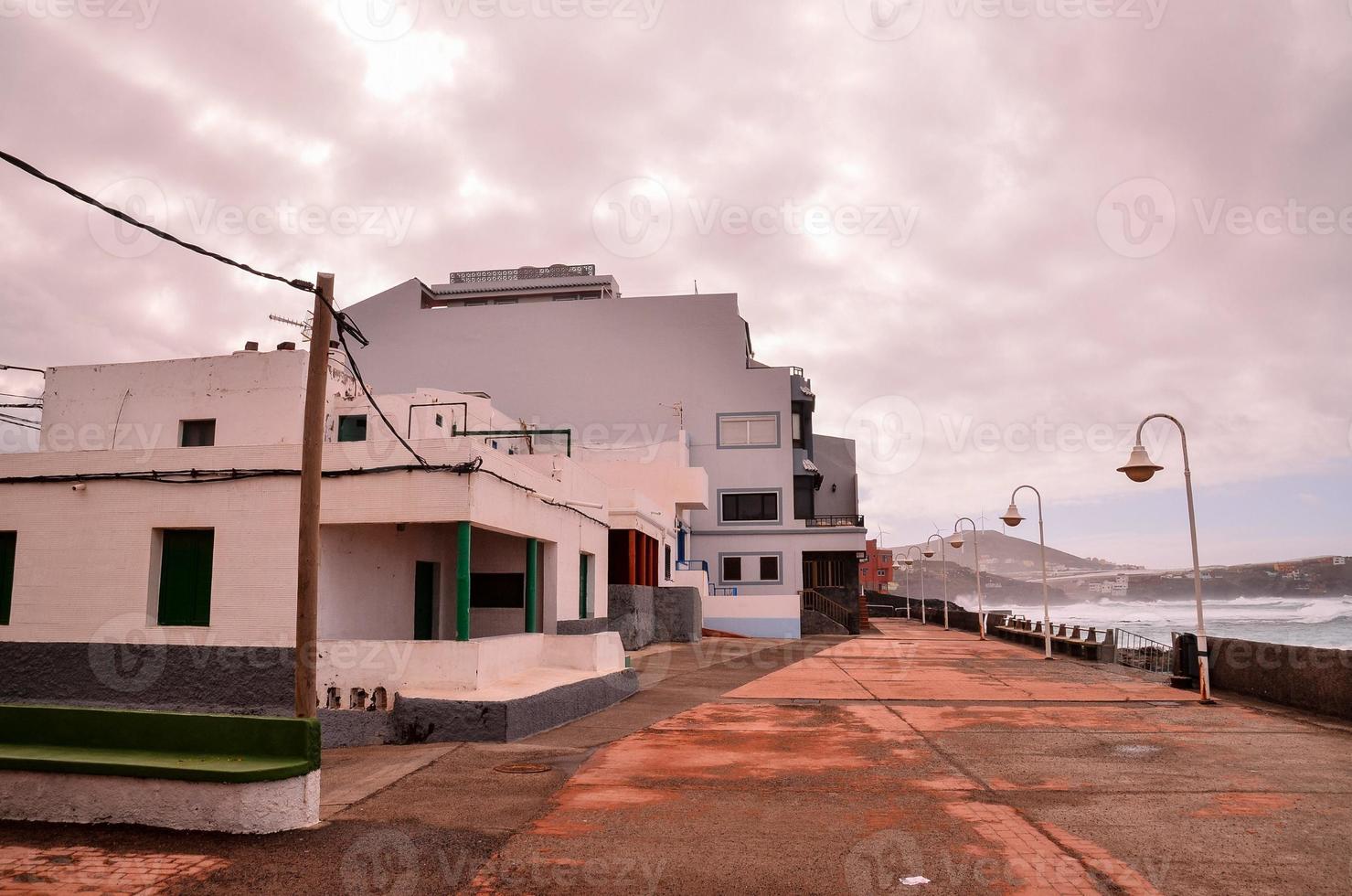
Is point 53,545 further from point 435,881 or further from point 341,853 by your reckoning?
point 435,881

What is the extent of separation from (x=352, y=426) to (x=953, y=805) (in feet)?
52.4

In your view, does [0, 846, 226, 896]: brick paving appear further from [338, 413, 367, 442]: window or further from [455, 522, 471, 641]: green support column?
[338, 413, 367, 442]: window

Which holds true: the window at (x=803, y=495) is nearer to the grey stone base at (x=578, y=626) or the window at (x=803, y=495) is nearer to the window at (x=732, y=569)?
the window at (x=732, y=569)

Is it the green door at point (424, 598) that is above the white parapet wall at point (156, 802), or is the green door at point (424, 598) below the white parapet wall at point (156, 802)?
above

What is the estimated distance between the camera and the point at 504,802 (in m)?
8.68

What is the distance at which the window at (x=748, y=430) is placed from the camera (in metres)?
45.3

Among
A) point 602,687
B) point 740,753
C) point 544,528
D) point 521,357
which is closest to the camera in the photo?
point 740,753

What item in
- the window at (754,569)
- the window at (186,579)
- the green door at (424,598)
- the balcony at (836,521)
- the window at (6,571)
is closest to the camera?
the window at (186,579)

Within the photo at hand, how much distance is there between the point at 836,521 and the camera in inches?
1937

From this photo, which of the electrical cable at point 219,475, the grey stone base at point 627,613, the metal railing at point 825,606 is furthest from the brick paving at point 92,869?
the metal railing at point 825,606

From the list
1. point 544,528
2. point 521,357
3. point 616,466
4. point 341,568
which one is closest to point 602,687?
point 544,528

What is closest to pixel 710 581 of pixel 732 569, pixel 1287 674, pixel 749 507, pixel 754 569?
pixel 732 569

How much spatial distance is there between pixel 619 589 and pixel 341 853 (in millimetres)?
18942

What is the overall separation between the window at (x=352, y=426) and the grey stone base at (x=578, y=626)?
6187 mm
